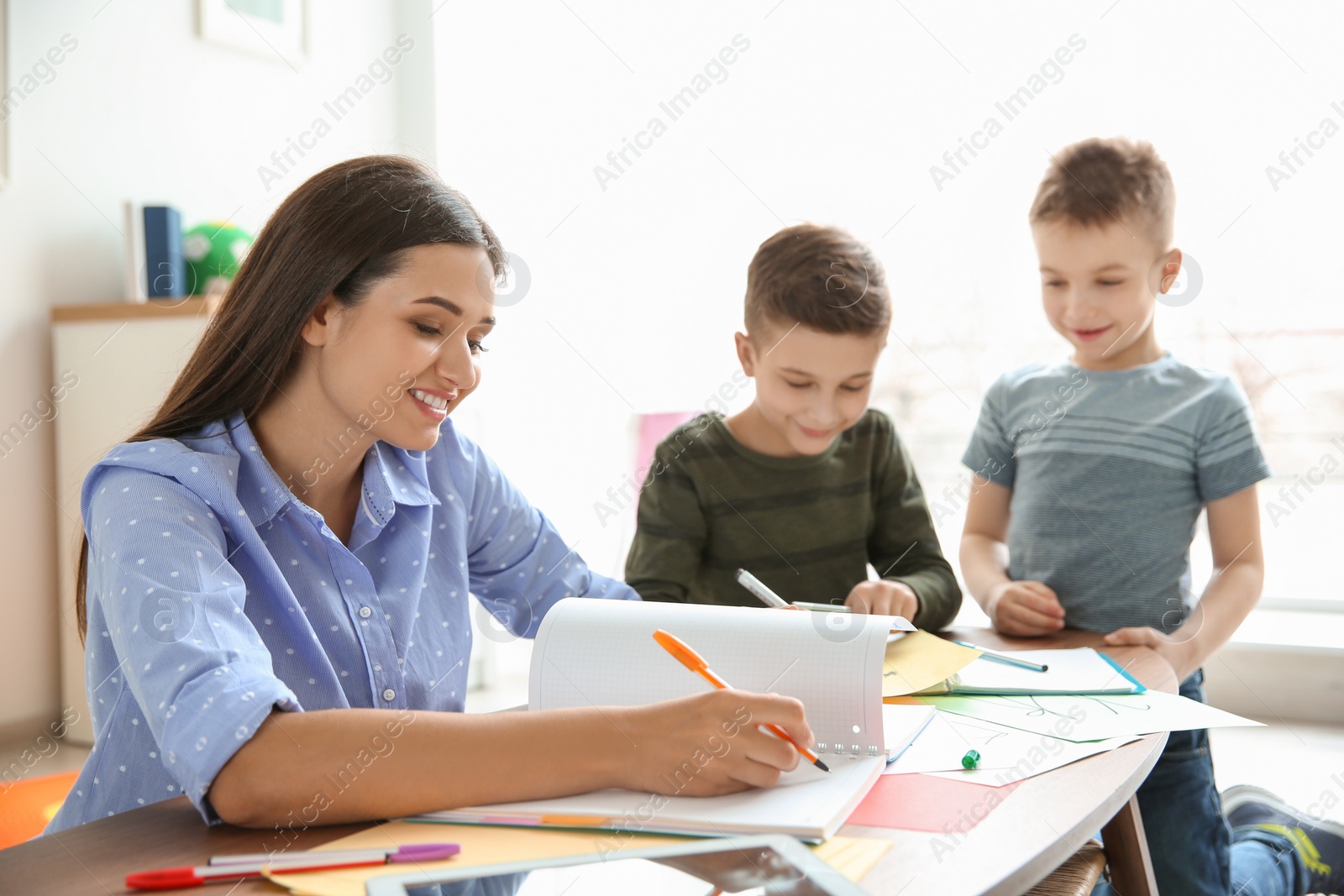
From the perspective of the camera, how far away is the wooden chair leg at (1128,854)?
954 millimetres

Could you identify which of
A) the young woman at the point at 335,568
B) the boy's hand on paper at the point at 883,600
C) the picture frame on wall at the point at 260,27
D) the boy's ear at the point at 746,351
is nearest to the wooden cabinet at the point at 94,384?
the picture frame on wall at the point at 260,27

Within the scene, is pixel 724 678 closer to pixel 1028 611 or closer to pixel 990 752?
pixel 990 752

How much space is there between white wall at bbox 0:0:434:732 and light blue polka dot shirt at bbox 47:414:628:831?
1923 mm

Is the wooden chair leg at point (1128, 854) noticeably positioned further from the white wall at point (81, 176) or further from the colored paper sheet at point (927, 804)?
the white wall at point (81, 176)

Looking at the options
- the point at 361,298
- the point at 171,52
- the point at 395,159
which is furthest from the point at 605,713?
the point at 171,52

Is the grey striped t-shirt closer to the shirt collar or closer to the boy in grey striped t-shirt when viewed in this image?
the boy in grey striped t-shirt

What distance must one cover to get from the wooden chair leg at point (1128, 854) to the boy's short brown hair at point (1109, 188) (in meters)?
0.75

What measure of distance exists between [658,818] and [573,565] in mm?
573

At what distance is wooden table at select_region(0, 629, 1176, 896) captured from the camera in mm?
595

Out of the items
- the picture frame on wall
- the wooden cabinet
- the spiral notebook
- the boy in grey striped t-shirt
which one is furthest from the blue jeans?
the picture frame on wall

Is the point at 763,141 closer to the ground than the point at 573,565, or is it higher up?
higher up

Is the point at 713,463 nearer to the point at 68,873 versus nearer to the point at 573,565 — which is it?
the point at 573,565

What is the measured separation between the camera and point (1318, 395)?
2.75 meters

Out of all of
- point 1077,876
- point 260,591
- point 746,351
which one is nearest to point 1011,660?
point 1077,876
